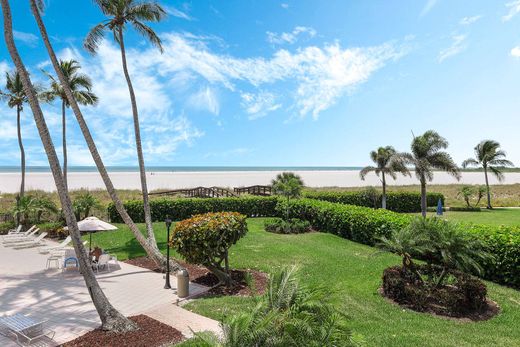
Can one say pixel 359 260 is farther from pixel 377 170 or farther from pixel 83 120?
pixel 377 170

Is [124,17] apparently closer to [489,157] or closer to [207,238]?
[207,238]

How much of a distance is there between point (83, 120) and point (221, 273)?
22.8 ft

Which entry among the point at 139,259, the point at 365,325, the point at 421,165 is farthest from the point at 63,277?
the point at 421,165

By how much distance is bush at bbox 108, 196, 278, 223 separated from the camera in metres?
23.2

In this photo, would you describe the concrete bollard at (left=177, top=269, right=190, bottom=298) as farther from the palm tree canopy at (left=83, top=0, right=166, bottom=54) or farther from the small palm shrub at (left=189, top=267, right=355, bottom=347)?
the palm tree canopy at (left=83, top=0, right=166, bottom=54)

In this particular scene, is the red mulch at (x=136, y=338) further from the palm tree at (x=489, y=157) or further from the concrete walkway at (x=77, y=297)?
the palm tree at (x=489, y=157)

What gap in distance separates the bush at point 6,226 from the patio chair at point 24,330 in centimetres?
1640

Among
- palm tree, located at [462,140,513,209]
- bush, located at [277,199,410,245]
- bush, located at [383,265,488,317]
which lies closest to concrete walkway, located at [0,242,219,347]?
bush, located at [383,265,488,317]

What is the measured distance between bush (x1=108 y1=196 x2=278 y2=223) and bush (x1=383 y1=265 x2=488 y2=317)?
17.0 m

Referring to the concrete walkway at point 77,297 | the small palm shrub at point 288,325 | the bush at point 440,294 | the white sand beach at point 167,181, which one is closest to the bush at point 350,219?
the bush at point 440,294

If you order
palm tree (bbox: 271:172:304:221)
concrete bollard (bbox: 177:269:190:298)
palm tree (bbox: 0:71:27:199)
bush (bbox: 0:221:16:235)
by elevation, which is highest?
palm tree (bbox: 0:71:27:199)

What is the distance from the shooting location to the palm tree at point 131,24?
13.6 meters

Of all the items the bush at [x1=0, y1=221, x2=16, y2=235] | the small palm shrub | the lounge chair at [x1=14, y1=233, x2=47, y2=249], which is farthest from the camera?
the bush at [x1=0, y1=221, x2=16, y2=235]

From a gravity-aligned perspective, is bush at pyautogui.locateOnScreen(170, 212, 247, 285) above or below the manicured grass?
above
